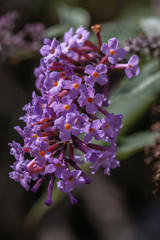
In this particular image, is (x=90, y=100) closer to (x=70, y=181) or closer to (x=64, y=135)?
(x=64, y=135)

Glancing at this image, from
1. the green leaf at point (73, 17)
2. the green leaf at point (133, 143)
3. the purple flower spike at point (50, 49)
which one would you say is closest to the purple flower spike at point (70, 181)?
the purple flower spike at point (50, 49)

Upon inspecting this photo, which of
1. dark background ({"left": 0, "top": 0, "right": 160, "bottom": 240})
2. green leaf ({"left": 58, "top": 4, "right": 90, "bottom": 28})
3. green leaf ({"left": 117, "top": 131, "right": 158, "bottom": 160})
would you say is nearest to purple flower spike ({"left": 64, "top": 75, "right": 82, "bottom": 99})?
green leaf ({"left": 117, "top": 131, "right": 158, "bottom": 160})

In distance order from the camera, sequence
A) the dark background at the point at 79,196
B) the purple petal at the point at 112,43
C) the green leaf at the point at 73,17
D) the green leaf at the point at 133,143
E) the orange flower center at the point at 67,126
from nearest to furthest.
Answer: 1. the orange flower center at the point at 67,126
2. the purple petal at the point at 112,43
3. the green leaf at the point at 133,143
4. the green leaf at the point at 73,17
5. the dark background at the point at 79,196

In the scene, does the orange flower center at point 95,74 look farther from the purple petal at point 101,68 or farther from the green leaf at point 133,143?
the green leaf at point 133,143

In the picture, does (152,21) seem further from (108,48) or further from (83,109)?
(83,109)

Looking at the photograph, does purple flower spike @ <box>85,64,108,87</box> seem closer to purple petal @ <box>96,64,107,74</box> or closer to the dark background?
purple petal @ <box>96,64,107,74</box>

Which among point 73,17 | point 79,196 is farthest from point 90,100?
point 79,196
